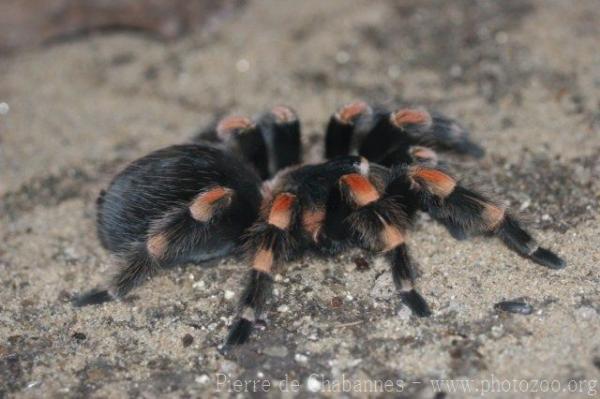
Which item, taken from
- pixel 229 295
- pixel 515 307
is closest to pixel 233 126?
pixel 229 295

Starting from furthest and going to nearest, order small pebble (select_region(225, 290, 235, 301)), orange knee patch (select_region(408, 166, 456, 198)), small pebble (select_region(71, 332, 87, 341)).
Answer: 1. small pebble (select_region(225, 290, 235, 301))
2. small pebble (select_region(71, 332, 87, 341))
3. orange knee patch (select_region(408, 166, 456, 198))

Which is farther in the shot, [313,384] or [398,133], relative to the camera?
[398,133]

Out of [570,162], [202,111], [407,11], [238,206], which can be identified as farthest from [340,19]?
[238,206]

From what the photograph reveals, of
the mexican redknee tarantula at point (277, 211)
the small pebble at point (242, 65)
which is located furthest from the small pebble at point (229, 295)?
the small pebble at point (242, 65)

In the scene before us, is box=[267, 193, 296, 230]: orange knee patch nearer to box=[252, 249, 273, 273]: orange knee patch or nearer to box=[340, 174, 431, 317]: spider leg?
box=[252, 249, 273, 273]: orange knee patch

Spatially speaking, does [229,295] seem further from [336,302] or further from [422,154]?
[422,154]

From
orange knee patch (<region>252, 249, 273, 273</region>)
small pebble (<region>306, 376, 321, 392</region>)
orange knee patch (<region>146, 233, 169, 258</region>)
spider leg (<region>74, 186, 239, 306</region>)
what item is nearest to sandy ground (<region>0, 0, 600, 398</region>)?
small pebble (<region>306, 376, 321, 392</region>)
